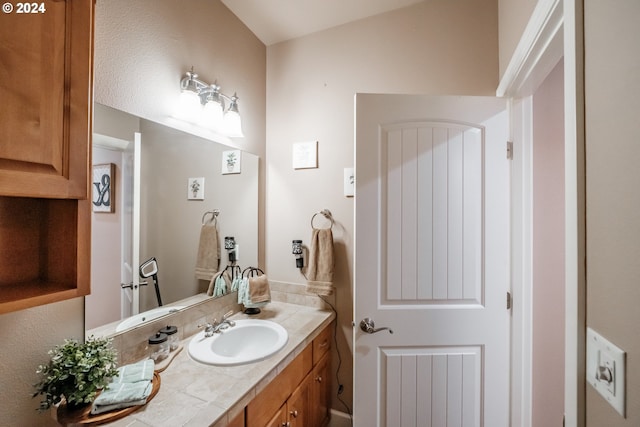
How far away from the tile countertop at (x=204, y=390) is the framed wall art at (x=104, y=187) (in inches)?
27.8

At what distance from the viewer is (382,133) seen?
1265 mm

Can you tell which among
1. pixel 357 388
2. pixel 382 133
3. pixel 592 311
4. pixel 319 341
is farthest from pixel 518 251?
pixel 319 341

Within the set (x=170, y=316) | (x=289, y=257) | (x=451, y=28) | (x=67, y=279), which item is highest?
(x=451, y=28)

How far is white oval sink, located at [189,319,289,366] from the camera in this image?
1.20 meters

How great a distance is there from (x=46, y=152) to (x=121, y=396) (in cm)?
73

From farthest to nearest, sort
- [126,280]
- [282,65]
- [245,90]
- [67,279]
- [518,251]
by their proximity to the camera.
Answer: [282,65] → [245,90] → [518,251] → [126,280] → [67,279]

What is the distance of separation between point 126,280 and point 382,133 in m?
1.35

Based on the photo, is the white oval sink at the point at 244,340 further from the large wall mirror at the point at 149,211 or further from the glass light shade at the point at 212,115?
the glass light shade at the point at 212,115

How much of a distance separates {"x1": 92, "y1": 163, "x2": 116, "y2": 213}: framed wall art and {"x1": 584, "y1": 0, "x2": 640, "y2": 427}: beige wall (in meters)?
1.54

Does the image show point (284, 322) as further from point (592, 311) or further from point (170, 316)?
point (592, 311)

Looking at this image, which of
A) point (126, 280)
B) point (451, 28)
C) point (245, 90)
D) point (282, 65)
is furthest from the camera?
point (282, 65)

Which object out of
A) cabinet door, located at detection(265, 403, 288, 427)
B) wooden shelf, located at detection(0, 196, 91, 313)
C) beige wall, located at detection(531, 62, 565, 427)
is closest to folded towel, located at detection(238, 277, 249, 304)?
cabinet door, located at detection(265, 403, 288, 427)

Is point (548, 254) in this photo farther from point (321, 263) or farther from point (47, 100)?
point (47, 100)

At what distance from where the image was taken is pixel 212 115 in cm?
144
